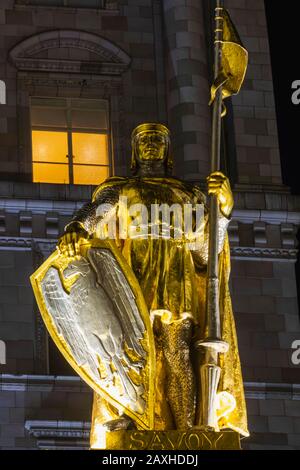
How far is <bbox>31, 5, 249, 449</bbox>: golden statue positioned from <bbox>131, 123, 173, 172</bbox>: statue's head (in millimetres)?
303

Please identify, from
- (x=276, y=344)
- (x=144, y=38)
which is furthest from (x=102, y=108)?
(x=276, y=344)

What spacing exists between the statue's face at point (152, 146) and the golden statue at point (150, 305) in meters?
0.30

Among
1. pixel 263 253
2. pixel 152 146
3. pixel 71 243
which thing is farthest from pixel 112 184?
pixel 263 253

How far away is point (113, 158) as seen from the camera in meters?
38.1

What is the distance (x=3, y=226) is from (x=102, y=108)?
3.48m

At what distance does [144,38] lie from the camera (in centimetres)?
3950

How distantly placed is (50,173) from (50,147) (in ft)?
1.62

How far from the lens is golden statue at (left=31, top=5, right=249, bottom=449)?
23.4 m

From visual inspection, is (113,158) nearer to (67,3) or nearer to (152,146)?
(67,3)

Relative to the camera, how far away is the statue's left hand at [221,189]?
24031 millimetres

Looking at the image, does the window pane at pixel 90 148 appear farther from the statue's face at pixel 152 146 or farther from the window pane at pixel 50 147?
the statue's face at pixel 152 146

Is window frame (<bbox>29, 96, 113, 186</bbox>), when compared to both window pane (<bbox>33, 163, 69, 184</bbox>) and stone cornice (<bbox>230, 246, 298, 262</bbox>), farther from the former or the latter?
stone cornice (<bbox>230, 246, 298, 262</bbox>)

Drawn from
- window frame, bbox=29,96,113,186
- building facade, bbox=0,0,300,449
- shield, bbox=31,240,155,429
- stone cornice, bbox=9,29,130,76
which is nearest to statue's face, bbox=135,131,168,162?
shield, bbox=31,240,155,429

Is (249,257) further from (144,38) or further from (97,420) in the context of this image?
(97,420)
